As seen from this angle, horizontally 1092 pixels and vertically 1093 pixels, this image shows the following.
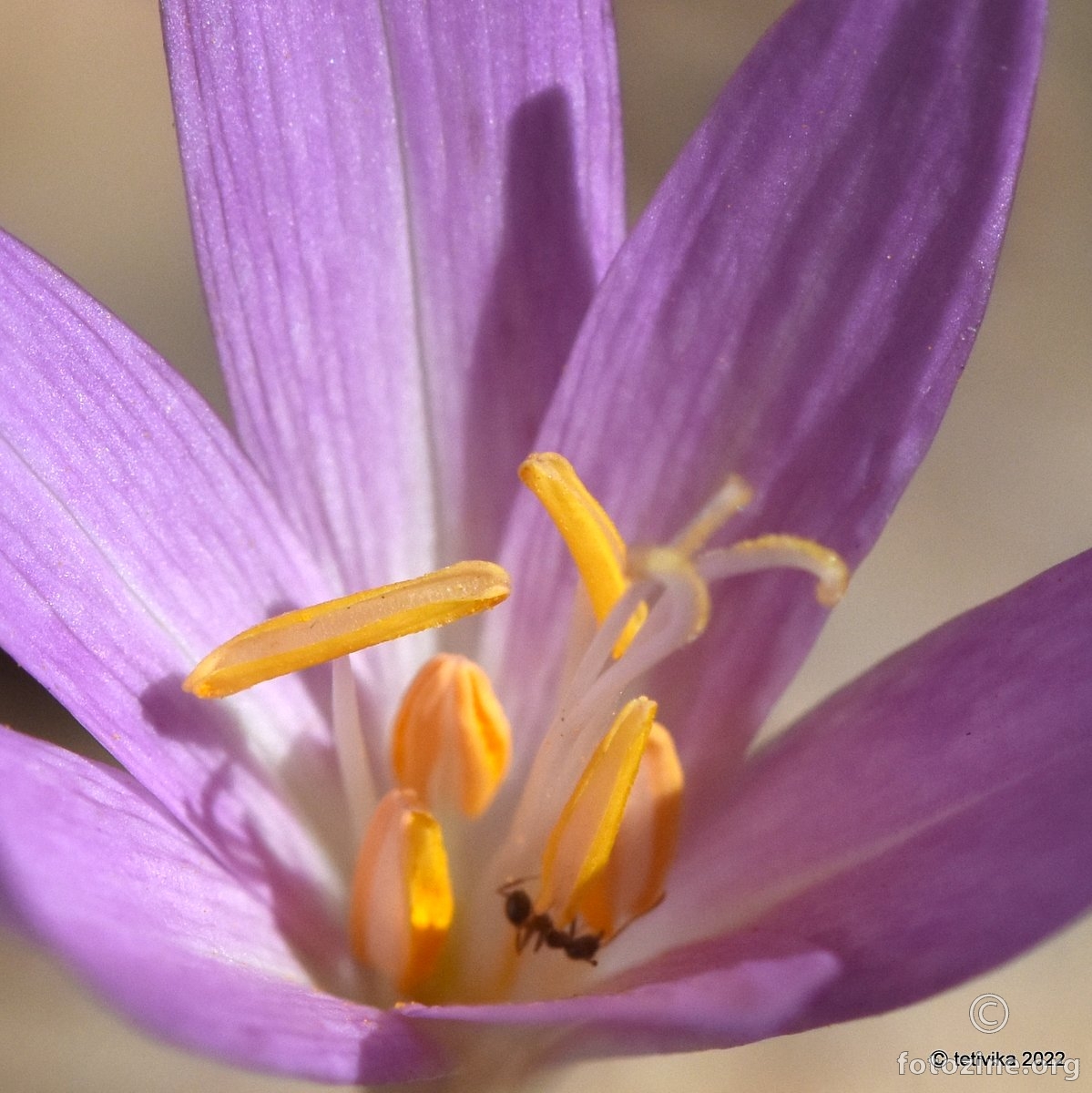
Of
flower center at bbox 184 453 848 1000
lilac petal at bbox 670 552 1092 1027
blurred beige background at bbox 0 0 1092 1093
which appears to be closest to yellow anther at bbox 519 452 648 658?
flower center at bbox 184 453 848 1000

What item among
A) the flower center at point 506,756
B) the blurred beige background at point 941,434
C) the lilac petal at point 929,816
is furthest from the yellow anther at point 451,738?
the blurred beige background at point 941,434

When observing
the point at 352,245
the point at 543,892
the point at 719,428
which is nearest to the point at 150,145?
the point at 352,245

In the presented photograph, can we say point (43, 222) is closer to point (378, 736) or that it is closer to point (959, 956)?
point (378, 736)

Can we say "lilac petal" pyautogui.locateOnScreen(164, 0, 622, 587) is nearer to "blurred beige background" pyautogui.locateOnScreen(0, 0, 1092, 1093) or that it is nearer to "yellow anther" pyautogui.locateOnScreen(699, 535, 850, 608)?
"yellow anther" pyautogui.locateOnScreen(699, 535, 850, 608)

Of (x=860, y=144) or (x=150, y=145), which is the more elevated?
(x=150, y=145)

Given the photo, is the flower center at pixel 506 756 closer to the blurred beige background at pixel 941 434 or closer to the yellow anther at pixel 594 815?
the yellow anther at pixel 594 815

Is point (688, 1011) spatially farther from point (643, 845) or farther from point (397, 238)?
point (397, 238)
